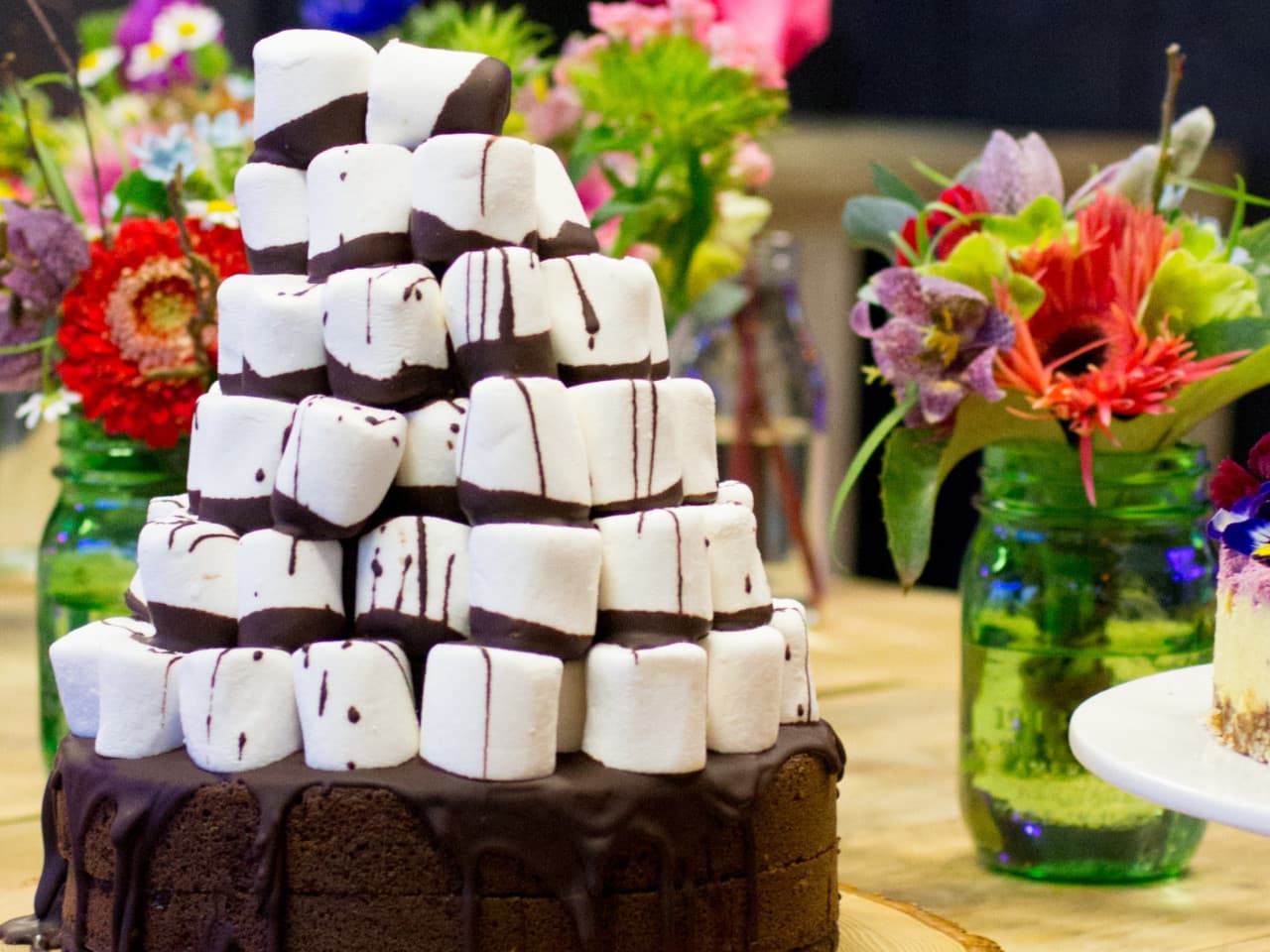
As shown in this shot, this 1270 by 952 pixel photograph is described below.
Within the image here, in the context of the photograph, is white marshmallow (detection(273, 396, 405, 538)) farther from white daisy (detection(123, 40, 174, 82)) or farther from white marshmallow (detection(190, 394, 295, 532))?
white daisy (detection(123, 40, 174, 82))

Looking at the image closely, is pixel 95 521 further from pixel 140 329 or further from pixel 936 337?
pixel 936 337

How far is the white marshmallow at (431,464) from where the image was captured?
937mm

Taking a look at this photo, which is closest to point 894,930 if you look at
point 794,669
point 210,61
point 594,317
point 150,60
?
point 794,669

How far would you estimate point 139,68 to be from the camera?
1909 mm

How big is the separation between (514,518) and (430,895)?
19cm

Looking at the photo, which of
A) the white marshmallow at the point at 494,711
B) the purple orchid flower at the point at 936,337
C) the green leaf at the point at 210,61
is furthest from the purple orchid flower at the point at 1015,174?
the green leaf at the point at 210,61

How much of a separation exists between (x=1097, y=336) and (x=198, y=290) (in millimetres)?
622

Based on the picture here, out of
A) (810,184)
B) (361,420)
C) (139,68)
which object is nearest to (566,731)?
(361,420)

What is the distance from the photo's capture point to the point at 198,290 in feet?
4.24

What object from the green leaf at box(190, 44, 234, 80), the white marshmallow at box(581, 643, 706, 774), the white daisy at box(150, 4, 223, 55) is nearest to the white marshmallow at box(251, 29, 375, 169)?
the white marshmallow at box(581, 643, 706, 774)

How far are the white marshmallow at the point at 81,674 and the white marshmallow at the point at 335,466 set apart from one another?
5.4 inches

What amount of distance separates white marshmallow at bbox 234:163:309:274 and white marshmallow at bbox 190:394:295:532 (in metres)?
0.09

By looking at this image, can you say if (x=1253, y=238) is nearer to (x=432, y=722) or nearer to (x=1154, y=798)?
(x=1154, y=798)

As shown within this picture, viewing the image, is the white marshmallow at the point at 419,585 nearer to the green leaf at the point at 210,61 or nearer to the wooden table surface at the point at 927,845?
the wooden table surface at the point at 927,845
